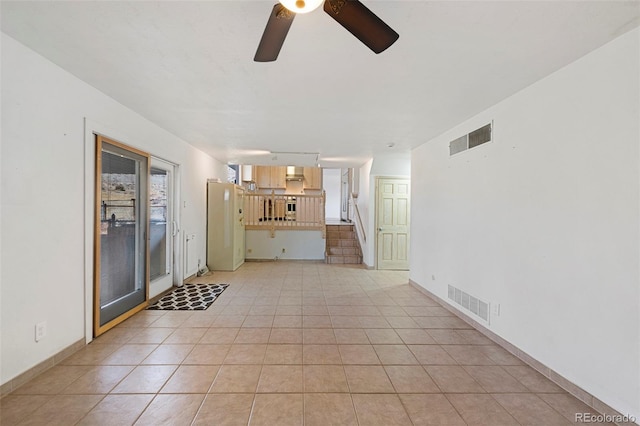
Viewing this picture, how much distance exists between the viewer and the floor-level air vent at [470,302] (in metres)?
3.08

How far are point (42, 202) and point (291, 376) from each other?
242 cm

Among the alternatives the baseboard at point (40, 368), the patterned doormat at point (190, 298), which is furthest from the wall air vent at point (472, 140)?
the baseboard at point (40, 368)

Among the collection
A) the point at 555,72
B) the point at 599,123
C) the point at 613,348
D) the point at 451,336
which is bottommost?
the point at 451,336

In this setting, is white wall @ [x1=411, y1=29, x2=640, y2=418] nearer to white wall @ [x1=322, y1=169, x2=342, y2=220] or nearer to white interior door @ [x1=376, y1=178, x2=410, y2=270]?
white interior door @ [x1=376, y1=178, x2=410, y2=270]

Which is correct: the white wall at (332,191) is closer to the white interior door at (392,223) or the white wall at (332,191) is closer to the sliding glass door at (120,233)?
the white interior door at (392,223)

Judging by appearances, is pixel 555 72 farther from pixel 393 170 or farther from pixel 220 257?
pixel 220 257

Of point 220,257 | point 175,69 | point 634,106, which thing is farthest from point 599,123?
point 220,257

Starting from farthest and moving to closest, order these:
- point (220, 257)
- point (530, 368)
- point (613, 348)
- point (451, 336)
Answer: point (220, 257) < point (451, 336) < point (530, 368) < point (613, 348)

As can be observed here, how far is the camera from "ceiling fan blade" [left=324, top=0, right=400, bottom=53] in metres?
1.39

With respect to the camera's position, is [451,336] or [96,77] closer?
[96,77]

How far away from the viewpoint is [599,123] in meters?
1.93

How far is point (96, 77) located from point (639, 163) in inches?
163

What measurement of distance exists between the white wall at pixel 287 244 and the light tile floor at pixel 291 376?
12.7ft

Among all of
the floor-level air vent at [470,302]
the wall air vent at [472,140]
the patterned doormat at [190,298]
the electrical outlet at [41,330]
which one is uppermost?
the wall air vent at [472,140]
